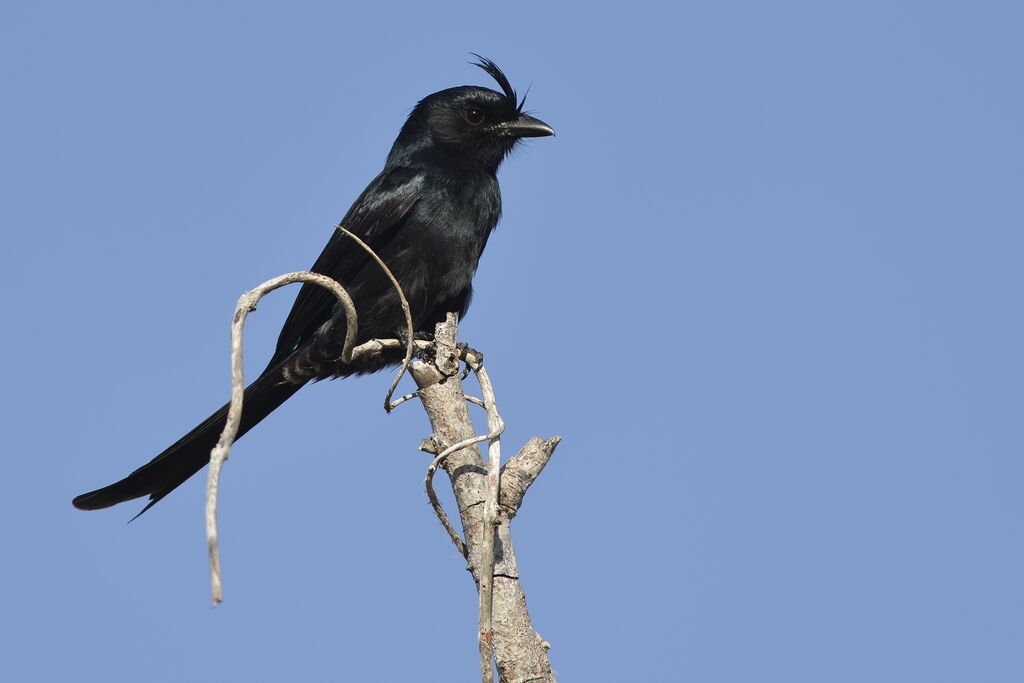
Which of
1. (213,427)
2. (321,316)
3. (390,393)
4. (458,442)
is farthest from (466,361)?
(321,316)

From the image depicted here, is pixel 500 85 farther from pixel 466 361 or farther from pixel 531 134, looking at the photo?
pixel 466 361

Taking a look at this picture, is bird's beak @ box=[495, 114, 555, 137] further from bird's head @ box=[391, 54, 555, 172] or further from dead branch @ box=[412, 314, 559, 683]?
dead branch @ box=[412, 314, 559, 683]

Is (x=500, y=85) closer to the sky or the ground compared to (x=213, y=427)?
closer to the sky

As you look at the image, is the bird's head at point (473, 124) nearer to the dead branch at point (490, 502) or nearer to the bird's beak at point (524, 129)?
the bird's beak at point (524, 129)

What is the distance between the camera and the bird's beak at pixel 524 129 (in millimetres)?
6453

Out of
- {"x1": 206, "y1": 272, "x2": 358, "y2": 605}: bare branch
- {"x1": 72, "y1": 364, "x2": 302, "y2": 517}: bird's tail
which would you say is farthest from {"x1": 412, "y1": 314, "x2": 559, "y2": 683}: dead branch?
{"x1": 72, "y1": 364, "x2": 302, "y2": 517}: bird's tail

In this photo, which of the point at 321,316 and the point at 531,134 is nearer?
the point at 321,316

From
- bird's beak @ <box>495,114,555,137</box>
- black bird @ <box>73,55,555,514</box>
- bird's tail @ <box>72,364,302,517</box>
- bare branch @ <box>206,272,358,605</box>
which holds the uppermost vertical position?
bird's beak @ <box>495,114,555,137</box>

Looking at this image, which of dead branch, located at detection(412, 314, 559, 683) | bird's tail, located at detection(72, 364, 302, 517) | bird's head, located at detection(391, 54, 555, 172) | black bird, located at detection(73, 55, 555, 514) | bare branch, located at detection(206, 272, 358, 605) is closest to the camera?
bare branch, located at detection(206, 272, 358, 605)

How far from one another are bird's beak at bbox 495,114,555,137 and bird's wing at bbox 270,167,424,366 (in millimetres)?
748

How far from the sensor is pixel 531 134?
648cm

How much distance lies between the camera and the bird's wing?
550 centimetres

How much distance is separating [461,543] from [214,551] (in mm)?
1246

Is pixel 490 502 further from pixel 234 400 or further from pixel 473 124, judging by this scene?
pixel 473 124
